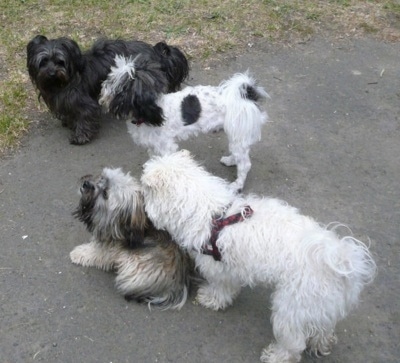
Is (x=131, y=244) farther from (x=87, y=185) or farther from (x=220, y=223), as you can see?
(x=220, y=223)

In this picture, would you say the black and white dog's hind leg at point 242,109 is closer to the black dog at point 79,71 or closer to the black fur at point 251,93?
the black fur at point 251,93

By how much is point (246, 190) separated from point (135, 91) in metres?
1.29

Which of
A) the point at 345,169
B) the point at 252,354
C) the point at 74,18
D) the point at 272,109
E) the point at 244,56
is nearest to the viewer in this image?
the point at 252,354

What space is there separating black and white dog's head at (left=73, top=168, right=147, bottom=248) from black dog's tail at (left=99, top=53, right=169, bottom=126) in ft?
2.59

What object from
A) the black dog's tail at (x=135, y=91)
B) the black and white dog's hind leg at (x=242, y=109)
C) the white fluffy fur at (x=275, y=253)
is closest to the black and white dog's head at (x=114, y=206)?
the white fluffy fur at (x=275, y=253)

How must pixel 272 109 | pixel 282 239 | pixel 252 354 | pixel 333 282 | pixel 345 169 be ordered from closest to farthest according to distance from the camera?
pixel 333 282 < pixel 282 239 < pixel 252 354 < pixel 345 169 < pixel 272 109

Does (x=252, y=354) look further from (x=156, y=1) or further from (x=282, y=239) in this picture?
(x=156, y=1)

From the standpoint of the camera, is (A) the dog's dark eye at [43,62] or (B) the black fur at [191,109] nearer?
(B) the black fur at [191,109]

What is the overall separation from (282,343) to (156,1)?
5.31m

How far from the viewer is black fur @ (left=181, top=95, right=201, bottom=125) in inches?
148

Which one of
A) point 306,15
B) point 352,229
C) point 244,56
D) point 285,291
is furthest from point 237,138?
point 306,15

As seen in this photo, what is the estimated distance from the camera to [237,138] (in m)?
3.79

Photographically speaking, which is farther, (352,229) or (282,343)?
(352,229)

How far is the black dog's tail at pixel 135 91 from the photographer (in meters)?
3.60
